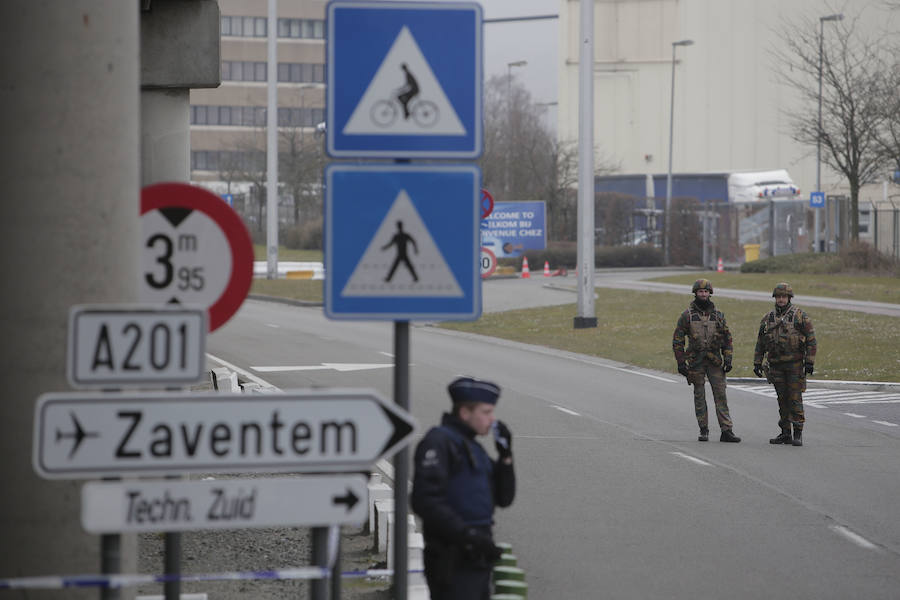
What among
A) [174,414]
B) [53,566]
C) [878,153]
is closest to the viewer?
[174,414]

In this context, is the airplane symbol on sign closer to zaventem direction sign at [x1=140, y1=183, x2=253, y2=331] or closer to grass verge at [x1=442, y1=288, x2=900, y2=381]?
zaventem direction sign at [x1=140, y1=183, x2=253, y2=331]

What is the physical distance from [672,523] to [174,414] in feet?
21.2

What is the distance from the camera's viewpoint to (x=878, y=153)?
41.3 meters

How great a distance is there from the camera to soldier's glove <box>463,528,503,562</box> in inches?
223


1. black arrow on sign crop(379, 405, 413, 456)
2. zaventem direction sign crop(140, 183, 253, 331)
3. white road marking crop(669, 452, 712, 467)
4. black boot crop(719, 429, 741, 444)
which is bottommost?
white road marking crop(669, 452, 712, 467)

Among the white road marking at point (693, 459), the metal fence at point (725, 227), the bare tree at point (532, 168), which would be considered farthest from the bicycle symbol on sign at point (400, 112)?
the bare tree at point (532, 168)

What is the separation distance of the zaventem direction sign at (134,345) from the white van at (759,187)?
56770mm

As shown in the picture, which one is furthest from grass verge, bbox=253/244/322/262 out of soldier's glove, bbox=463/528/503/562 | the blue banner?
soldier's glove, bbox=463/528/503/562

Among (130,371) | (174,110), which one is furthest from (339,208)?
(174,110)

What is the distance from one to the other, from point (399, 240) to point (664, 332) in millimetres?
25148

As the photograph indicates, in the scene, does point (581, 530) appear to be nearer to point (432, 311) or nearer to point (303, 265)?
point (432, 311)

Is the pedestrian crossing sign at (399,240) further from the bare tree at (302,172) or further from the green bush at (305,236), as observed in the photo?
→ the green bush at (305,236)

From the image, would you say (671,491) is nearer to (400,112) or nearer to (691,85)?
(400,112)

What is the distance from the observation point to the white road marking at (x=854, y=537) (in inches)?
394
